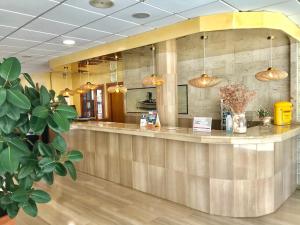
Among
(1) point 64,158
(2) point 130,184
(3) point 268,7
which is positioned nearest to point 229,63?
(3) point 268,7

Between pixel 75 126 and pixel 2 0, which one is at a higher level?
pixel 2 0

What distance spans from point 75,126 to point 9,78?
461cm

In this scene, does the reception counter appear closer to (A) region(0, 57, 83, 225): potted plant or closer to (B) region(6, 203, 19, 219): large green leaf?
(A) region(0, 57, 83, 225): potted plant

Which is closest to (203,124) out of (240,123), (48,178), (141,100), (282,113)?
(240,123)

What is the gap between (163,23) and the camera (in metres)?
4.14

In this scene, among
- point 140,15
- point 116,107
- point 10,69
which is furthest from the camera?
point 116,107

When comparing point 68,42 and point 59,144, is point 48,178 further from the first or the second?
point 68,42

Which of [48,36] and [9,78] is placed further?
[48,36]

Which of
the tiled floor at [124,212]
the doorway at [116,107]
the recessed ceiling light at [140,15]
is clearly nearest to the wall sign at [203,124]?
the tiled floor at [124,212]

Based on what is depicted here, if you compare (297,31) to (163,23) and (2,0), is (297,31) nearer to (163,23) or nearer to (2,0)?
(163,23)

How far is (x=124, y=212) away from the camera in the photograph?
3.57 meters

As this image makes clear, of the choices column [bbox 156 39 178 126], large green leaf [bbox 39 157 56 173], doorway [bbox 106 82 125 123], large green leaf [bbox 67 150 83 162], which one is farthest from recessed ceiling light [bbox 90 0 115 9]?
doorway [bbox 106 82 125 123]

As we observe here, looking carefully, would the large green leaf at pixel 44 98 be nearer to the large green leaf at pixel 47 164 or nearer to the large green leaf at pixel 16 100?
the large green leaf at pixel 16 100

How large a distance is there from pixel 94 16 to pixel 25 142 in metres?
2.59
